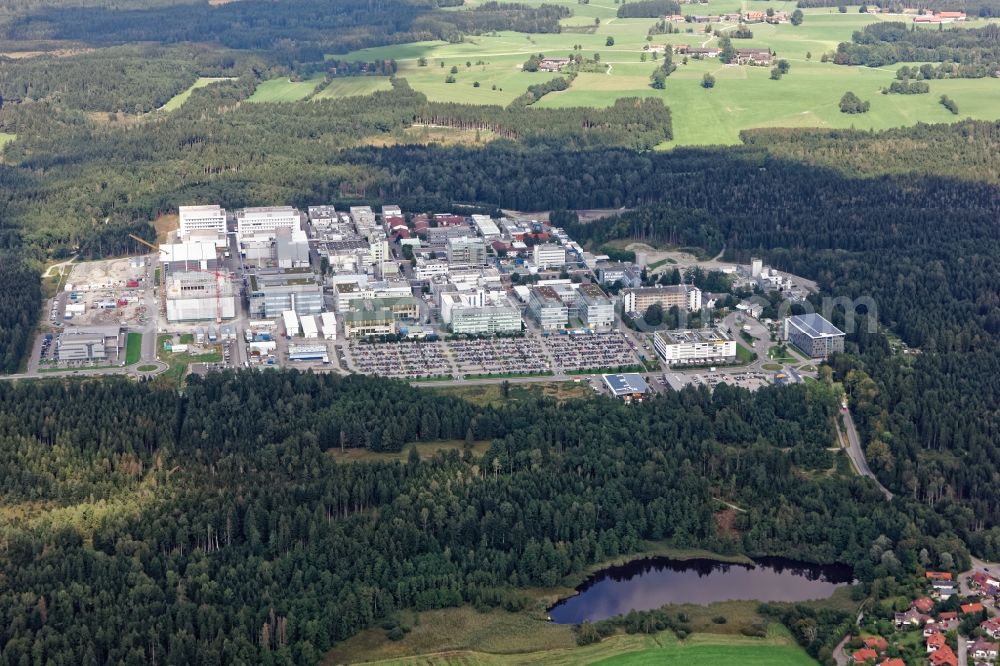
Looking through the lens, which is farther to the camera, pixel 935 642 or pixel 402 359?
pixel 402 359

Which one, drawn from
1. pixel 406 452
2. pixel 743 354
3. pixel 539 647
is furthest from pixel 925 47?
pixel 539 647

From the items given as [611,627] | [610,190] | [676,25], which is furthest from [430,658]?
[676,25]

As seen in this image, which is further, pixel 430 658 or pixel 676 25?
pixel 676 25

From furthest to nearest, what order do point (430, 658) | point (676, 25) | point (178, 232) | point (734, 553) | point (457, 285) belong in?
point (676, 25), point (178, 232), point (457, 285), point (734, 553), point (430, 658)

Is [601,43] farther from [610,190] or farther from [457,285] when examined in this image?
[457,285]

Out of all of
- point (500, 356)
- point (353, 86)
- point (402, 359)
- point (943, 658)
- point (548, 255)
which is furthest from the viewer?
point (353, 86)

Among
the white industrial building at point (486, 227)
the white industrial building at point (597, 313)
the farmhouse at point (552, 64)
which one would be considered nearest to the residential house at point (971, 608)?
the white industrial building at point (597, 313)

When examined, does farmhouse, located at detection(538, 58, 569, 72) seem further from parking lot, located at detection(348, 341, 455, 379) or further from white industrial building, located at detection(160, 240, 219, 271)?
parking lot, located at detection(348, 341, 455, 379)

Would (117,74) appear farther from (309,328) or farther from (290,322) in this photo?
(309,328)
